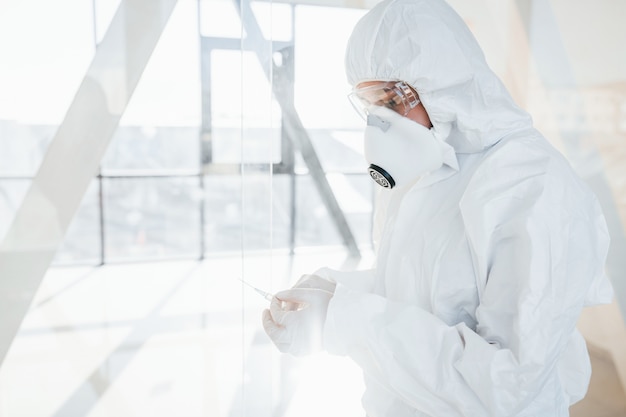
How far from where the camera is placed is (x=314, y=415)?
4.17 feet

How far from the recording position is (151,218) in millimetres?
1502

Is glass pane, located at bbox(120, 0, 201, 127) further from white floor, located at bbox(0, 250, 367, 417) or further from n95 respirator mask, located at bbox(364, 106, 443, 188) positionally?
n95 respirator mask, located at bbox(364, 106, 443, 188)

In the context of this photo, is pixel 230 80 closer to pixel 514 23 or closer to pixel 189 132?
pixel 189 132

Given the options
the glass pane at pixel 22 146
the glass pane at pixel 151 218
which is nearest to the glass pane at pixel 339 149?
the glass pane at pixel 151 218

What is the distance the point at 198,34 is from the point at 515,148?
801 mm

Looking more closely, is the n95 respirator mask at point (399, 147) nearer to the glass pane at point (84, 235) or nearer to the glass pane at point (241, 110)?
the glass pane at point (241, 110)

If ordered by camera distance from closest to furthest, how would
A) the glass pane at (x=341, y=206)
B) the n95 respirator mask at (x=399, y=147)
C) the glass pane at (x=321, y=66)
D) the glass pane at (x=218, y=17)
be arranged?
the n95 respirator mask at (x=399, y=147)
the glass pane at (x=218, y=17)
the glass pane at (x=321, y=66)
the glass pane at (x=341, y=206)

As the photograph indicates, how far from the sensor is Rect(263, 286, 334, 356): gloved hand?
31.4 inches

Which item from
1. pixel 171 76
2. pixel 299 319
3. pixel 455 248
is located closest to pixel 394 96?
pixel 455 248

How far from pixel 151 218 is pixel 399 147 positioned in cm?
100

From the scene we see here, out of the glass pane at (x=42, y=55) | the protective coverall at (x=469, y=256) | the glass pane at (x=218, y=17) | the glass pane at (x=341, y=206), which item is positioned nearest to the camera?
the protective coverall at (x=469, y=256)

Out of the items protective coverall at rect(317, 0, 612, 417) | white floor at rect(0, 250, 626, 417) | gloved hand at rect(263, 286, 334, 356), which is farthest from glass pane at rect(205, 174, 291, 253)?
protective coverall at rect(317, 0, 612, 417)

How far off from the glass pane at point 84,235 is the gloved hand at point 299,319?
0.56 metres

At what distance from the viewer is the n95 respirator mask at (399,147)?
76 cm
